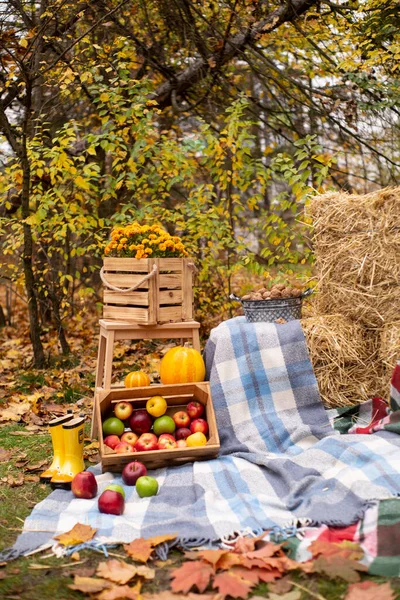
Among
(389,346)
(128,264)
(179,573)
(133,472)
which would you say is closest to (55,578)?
(179,573)

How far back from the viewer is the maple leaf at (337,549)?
2434mm

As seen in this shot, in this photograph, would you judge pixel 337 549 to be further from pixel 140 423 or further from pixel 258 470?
pixel 140 423

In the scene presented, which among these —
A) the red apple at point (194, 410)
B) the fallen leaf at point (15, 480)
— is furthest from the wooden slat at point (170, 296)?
the fallen leaf at point (15, 480)

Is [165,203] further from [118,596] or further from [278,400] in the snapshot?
[118,596]

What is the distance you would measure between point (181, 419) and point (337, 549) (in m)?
1.49

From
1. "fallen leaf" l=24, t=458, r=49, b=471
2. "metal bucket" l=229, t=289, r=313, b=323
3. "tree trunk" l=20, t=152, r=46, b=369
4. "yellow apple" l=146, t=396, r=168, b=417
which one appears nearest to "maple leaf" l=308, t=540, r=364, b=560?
"yellow apple" l=146, t=396, r=168, b=417

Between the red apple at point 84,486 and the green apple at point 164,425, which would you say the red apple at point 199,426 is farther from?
the red apple at point 84,486

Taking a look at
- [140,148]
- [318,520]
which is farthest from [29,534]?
[140,148]

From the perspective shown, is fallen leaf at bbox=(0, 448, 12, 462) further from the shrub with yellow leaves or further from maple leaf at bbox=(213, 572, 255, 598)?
maple leaf at bbox=(213, 572, 255, 598)

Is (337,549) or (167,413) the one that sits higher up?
(167,413)

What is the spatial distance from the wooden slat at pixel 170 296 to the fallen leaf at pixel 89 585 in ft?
6.39

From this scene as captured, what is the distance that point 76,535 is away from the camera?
105 inches

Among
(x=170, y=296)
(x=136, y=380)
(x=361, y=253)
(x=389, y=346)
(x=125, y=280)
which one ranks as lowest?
(x=136, y=380)

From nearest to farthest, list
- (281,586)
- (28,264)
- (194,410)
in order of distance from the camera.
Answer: (281,586) → (194,410) → (28,264)
